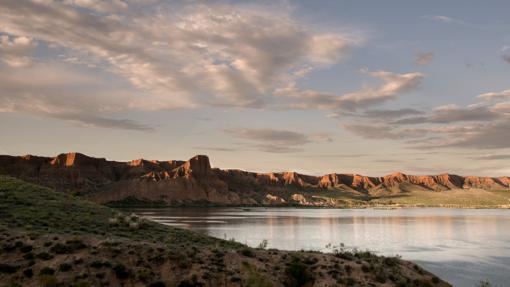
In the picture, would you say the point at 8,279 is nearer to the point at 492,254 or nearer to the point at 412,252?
the point at 412,252

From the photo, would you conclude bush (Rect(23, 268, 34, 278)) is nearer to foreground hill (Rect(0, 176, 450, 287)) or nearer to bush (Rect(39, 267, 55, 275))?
foreground hill (Rect(0, 176, 450, 287))

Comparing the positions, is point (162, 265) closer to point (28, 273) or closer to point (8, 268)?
point (28, 273)

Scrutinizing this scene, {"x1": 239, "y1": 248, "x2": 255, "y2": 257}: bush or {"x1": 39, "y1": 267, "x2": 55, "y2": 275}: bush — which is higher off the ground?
{"x1": 239, "y1": 248, "x2": 255, "y2": 257}: bush

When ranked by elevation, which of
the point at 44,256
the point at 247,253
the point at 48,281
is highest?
the point at 44,256

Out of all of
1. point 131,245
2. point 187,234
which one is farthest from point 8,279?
point 187,234

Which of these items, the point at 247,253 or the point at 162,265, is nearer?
the point at 162,265

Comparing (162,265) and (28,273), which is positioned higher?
(162,265)

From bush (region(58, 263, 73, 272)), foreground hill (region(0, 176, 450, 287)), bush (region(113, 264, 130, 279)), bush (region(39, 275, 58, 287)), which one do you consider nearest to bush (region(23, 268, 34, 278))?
foreground hill (region(0, 176, 450, 287))

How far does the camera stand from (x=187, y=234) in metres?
41.5

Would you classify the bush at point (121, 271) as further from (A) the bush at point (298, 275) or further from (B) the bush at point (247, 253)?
(A) the bush at point (298, 275)

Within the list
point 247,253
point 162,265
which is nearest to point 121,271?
point 162,265

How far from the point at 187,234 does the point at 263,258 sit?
48.8 feet

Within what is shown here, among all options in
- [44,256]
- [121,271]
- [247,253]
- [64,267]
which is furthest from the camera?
[247,253]

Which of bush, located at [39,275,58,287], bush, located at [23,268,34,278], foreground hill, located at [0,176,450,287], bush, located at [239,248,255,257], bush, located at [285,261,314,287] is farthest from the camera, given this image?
bush, located at [239,248,255,257]
